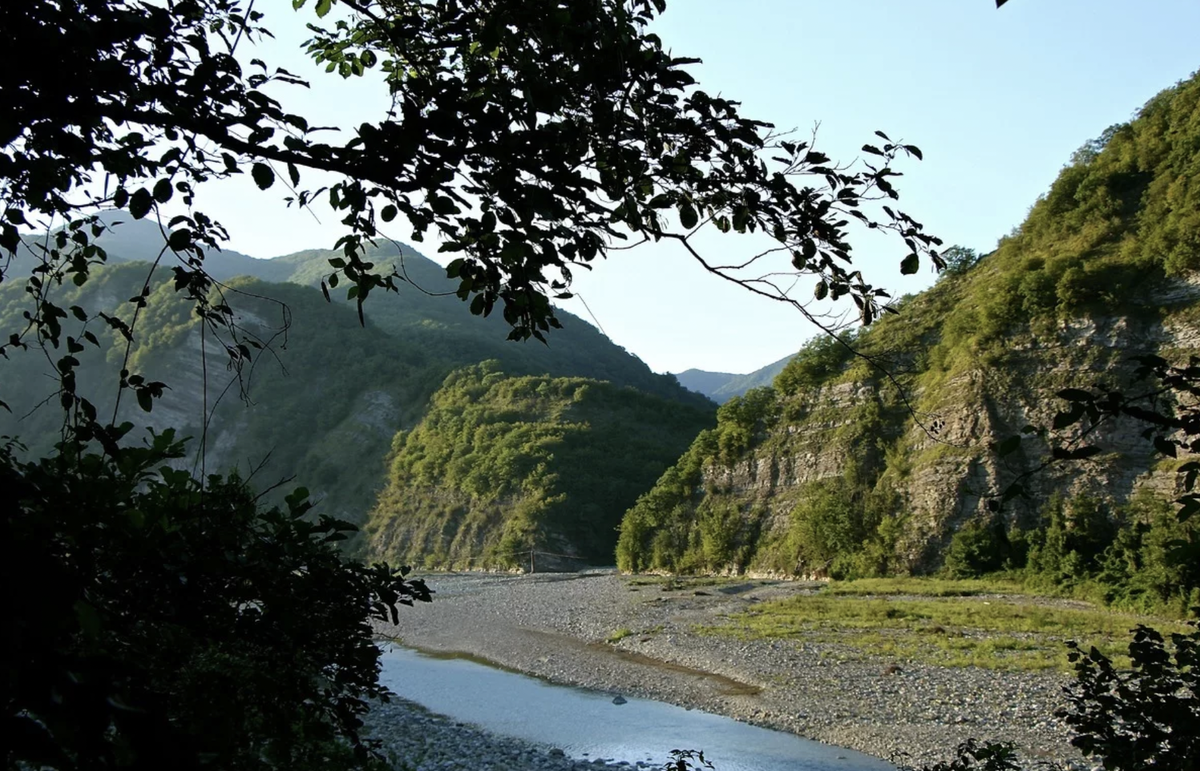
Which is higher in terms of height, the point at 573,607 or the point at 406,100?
the point at 406,100

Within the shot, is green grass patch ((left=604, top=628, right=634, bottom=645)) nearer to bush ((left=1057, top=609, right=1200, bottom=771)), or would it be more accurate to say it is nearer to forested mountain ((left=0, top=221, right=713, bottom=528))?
bush ((left=1057, top=609, right=1200, bottom=771))

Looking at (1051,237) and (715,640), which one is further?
(1051,237)

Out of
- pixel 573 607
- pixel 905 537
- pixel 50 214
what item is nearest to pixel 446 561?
pixel 573 607

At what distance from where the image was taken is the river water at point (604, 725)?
12977mm

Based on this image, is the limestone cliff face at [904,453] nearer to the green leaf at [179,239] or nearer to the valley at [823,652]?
the valley at [823,652]

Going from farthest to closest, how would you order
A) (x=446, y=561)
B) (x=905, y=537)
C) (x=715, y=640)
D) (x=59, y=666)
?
1. (x=446, y=561)
2. (x=905, y=537)
3. (x=715, y=640)
4. (x=59, y=666)

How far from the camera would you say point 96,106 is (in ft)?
7.22

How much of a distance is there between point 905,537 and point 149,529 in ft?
98.0

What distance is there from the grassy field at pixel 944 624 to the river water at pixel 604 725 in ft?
16.5

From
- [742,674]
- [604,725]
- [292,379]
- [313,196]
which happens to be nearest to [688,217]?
[313,196]

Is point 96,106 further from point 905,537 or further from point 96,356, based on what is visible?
point 96,356

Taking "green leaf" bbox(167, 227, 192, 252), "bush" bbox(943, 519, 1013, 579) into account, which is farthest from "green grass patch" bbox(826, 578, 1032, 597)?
"green leaf" bbox(167, 227, 192, 252)

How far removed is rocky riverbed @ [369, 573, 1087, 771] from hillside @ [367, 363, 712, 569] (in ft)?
64.7

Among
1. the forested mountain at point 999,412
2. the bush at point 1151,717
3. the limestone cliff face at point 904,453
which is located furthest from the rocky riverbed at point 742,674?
the forested mountain at point 999,412
